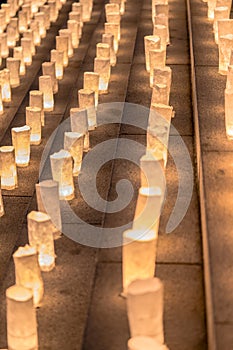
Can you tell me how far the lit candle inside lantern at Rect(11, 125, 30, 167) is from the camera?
5354 millimetres

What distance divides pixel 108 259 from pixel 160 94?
1.57 meters

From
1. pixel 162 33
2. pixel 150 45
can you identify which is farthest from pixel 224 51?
pixel 162 33

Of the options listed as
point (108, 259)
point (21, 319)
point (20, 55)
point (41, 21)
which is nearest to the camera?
point (21, 319)

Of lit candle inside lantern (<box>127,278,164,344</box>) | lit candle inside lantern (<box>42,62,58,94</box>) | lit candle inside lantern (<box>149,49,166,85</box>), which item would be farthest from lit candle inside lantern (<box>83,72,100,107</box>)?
lit candle inside lantern (<box>127,278,164,344</box>)

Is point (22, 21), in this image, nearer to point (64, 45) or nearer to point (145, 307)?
point (64, 45)

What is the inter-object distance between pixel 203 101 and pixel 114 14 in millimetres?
2251

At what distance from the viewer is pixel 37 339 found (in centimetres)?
375

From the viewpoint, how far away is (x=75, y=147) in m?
5.10

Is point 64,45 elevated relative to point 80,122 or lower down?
elevated

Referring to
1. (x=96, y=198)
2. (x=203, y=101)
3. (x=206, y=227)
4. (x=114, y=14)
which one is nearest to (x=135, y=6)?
(x=114, y=14)

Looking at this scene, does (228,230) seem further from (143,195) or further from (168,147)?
(168,147)

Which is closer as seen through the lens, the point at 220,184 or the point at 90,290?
the point at 90,290

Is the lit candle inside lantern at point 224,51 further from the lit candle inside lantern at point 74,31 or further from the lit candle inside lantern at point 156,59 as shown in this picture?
the lit candle inside lantern at point 74,31

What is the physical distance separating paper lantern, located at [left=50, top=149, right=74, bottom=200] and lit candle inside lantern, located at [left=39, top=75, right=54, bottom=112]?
1.35m
